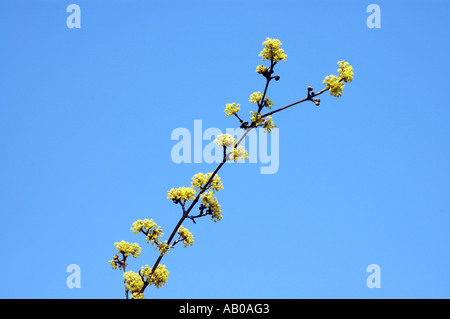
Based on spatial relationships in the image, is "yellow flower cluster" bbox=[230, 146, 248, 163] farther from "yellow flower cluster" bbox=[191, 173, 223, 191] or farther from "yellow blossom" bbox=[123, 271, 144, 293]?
"yellow blossom" bbox=[123, 271, 144, 293]

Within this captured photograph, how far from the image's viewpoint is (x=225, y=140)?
7.09 meters

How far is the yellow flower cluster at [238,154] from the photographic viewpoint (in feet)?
22.8

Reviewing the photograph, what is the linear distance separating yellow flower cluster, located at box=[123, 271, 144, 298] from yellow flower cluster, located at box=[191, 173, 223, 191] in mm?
1827

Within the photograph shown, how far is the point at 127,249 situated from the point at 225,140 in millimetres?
2651

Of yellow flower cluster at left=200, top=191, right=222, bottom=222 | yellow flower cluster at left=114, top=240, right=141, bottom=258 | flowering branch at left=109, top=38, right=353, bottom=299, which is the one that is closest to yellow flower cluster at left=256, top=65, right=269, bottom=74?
flowering branch at left=109, top=38, right=353, bottom=299

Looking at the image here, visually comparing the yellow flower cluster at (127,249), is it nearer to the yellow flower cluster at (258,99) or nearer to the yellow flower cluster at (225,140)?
the yellow flower cluster at (225,140)

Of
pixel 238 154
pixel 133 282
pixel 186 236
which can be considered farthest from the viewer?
pixel 186 236

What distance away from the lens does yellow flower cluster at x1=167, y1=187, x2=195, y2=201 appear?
735cm

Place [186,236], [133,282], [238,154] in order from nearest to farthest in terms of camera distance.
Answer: [238,154] < [133,282] < [186,236]

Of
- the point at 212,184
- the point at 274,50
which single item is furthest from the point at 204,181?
the point at 274,50

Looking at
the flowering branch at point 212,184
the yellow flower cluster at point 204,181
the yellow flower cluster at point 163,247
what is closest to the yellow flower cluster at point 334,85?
the flowering branch at point 212,184

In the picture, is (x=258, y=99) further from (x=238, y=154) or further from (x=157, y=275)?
(x=157, y=275)

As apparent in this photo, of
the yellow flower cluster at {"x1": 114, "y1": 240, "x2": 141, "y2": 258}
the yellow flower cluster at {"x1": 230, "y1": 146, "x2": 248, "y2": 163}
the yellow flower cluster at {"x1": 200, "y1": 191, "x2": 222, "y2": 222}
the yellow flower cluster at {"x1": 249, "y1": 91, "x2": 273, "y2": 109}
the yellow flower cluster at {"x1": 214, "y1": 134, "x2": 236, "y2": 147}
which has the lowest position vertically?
the yellow flower cluster at {"x1": 114, "y1": 240, "x2": 141, "y2": 258}
